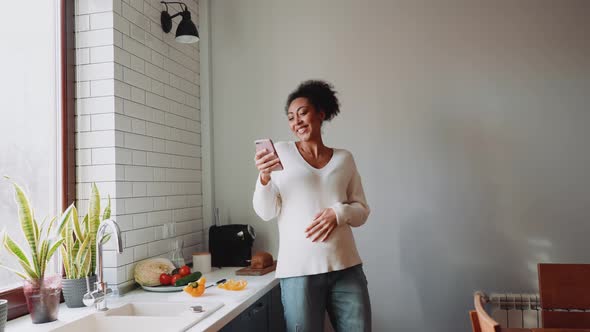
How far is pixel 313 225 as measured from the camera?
2.14m

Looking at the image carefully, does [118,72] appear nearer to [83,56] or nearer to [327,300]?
[83,56]

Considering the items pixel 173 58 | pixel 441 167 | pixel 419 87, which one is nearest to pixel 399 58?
pixel 419 87

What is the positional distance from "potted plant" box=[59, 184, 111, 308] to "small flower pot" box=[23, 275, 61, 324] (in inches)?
7.2

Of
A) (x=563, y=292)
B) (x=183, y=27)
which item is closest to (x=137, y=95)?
(x=183, y=27)

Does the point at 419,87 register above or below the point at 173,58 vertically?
below

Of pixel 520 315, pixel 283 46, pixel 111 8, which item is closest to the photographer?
pixel 111 8

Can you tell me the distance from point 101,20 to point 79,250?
1.07 metres

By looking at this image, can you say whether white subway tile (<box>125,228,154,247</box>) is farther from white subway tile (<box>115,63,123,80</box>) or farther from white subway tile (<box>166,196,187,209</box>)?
white subway tile (<box>115,63,123,80</box>)

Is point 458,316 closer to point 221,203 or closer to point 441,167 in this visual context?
Answer: point 441,167

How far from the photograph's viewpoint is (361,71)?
3104mm

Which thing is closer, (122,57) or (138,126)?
(122,57)

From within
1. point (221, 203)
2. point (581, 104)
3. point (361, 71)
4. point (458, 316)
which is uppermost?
point (361, 71)

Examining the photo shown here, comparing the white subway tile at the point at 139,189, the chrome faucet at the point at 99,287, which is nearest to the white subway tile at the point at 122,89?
the white subway tile at the point at 139,189

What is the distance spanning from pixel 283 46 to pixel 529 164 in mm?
1640
